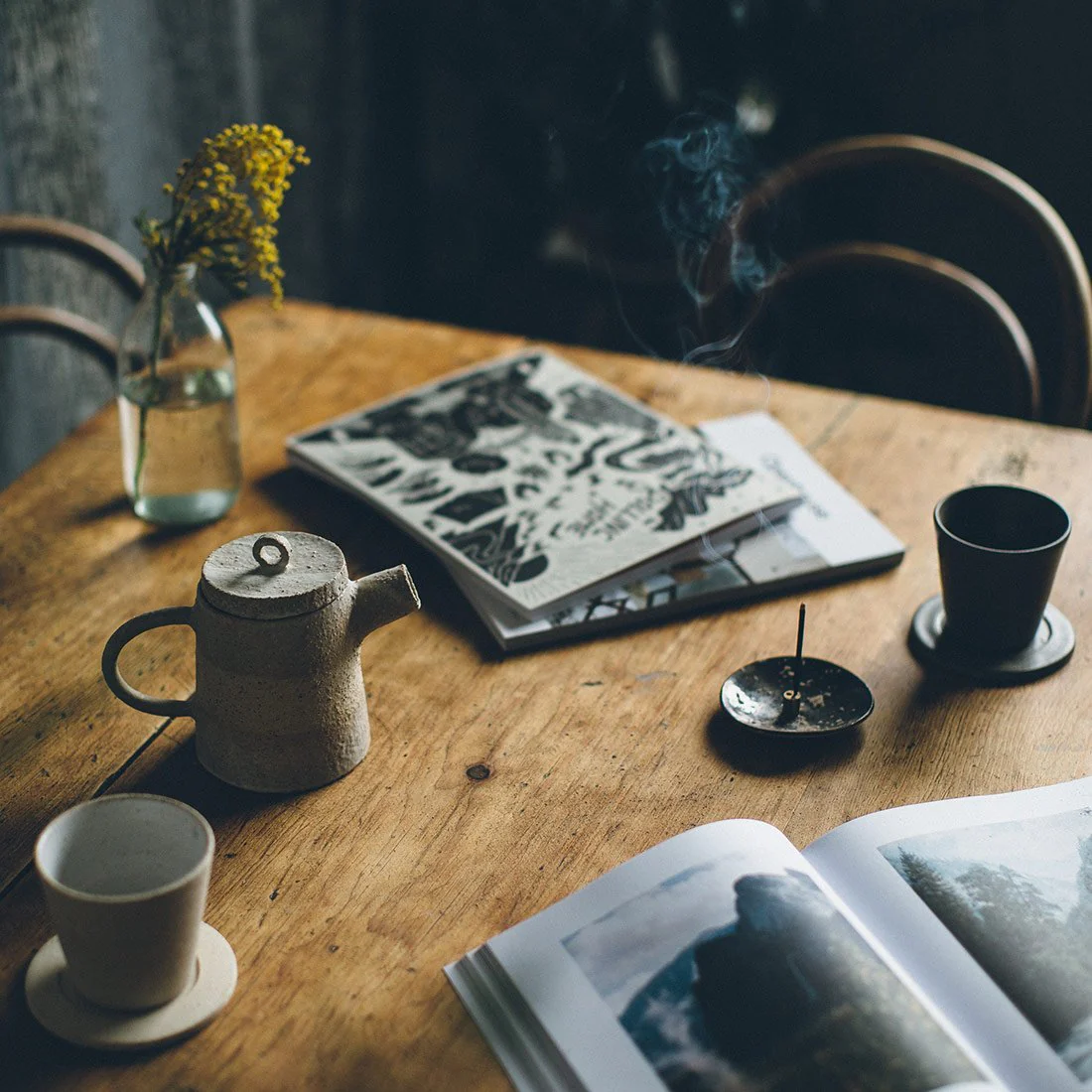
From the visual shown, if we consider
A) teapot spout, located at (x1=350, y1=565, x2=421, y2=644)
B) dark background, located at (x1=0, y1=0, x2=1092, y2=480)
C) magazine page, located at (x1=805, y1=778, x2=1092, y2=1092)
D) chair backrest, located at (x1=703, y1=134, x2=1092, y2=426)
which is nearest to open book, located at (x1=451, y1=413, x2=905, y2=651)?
teapot spout, located at (x1=350, y1=565, x2=421, y2=644)

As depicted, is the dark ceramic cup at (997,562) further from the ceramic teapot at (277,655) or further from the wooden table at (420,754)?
the ceramic teapot at (277,655)

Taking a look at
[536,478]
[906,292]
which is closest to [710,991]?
[536,478]

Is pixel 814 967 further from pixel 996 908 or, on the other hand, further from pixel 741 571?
pixel 741 571

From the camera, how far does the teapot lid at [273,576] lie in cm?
72

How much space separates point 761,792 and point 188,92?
5.79ft

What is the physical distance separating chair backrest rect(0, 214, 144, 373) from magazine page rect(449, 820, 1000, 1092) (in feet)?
3.01

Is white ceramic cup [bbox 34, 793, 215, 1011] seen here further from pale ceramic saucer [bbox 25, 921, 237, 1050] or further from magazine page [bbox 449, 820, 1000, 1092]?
magazine page [bbox 449, 820, 1000, 1092]

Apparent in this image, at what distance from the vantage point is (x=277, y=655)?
73 cm

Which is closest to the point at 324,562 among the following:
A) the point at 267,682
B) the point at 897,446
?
the point at 267,682

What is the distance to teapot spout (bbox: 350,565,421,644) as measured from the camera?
764mm

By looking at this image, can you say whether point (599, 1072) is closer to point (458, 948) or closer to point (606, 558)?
point (458, 948)

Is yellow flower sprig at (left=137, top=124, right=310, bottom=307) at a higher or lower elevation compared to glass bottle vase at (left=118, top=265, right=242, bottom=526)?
higher

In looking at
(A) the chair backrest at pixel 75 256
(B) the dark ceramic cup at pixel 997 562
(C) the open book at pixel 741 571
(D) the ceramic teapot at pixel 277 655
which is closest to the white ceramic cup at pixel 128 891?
(D) the ceramic teapot at pixel 277 655

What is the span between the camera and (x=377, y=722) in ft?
2.80
